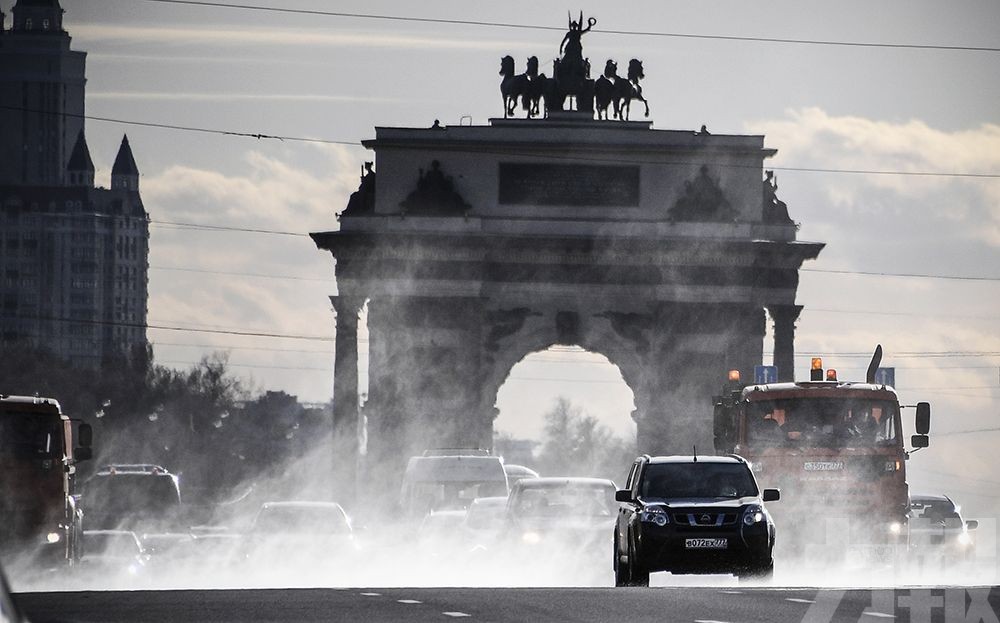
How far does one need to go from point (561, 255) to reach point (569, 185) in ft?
6.97

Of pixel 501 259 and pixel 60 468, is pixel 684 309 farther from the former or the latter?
pixel 60 468

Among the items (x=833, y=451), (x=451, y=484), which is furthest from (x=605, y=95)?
(x=833, y=451)

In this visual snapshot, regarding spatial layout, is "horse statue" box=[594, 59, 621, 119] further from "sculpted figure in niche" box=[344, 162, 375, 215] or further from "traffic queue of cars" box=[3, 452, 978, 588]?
"traffic queue of cars" box=[3, 452, 978, 588]

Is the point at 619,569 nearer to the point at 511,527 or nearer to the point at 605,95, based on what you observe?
the point at 511,527

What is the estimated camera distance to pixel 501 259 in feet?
241

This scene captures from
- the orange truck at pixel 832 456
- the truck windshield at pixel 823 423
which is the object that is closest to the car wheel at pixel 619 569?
the orange truck at pixel 832 456

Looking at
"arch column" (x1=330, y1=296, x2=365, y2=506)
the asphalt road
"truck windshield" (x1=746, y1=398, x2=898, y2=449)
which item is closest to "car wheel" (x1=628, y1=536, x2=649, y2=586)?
→ the asphalt road

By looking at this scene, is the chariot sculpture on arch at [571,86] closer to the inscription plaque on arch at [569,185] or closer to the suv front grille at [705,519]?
the inscription plaque on arch at [569,185]

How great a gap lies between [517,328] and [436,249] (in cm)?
366

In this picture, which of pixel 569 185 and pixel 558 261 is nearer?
pixel 569 185

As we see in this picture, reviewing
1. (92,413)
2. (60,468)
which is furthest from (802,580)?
(92,413)

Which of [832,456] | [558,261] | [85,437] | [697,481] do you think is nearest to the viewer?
[697,481]

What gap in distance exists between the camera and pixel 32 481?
32.9 metres

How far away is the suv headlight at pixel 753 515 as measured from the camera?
2734cm
